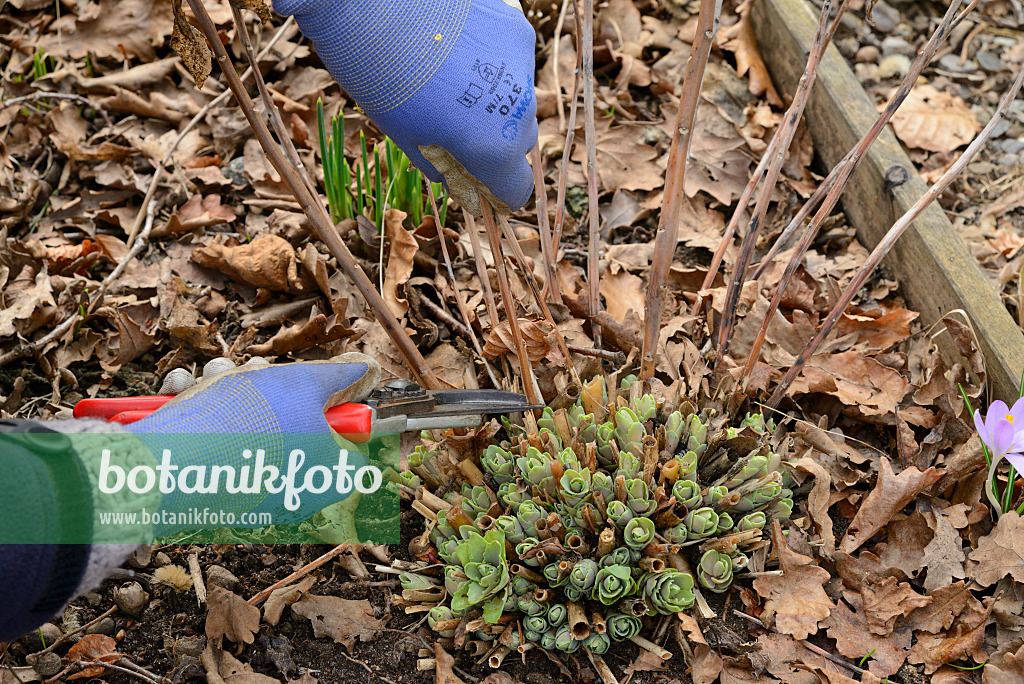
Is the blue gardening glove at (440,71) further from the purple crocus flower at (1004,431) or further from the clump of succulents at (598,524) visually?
the purple crocus flower at (1004,431)

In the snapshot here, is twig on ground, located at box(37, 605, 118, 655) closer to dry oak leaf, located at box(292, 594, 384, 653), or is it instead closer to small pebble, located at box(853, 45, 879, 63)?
dry oak leaf, located at box(292, 594, 384, 653)

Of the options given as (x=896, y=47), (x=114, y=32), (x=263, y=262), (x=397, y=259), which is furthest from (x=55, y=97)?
(x=896, y=47)

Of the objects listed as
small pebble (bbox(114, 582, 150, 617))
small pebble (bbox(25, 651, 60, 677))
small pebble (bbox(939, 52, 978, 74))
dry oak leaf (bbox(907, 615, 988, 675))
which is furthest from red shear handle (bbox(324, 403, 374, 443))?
small pebble (bbox(939, 52, 978, 74))

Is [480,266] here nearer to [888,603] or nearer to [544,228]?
[544,228]

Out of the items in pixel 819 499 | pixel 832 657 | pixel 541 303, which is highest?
pixel 541 303

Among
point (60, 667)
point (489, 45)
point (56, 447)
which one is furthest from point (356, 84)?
point (60, 667)

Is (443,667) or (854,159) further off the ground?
(854,159)

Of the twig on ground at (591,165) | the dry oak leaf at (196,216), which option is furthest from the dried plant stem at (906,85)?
the dry oak leaf at (196,216)
